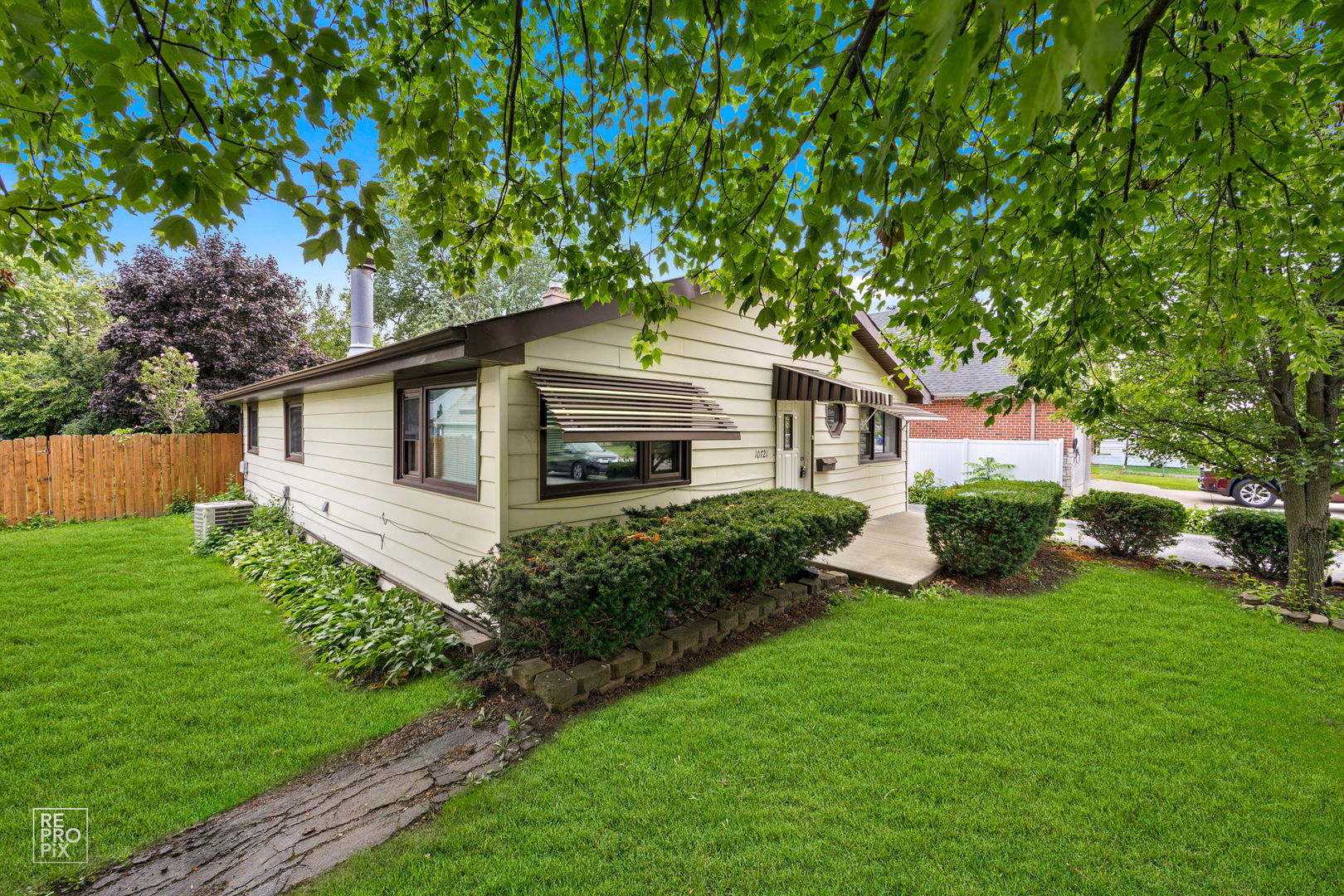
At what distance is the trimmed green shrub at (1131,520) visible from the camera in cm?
741

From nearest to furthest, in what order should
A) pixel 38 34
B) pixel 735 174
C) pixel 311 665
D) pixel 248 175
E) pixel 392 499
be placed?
pixel 38 34 → pixel 248 175 → pixel 735 174 → pixel 311 665 → pixel 392 499

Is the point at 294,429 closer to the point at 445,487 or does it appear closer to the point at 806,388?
the point at 445,487

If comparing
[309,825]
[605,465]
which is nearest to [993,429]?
[605,465]

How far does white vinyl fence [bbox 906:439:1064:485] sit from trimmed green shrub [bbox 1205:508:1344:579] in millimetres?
5166

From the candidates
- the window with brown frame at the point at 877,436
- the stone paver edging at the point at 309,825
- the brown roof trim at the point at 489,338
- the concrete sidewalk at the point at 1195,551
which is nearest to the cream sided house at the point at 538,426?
the brown roof trim at the point at 489,338

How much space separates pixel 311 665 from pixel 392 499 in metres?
2.02

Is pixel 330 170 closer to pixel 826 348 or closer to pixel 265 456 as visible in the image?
pixel 826 348

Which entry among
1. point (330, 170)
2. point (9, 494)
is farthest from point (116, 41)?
point (9, 494)

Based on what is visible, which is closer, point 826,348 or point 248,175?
point 248,175

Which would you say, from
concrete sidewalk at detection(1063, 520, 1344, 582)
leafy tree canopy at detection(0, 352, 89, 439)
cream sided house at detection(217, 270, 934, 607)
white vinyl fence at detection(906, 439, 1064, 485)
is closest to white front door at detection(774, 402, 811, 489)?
cream sided house at detection(217, 270, 934, 607)

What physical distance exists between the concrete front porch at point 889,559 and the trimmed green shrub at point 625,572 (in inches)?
57.6

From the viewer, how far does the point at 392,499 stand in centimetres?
594

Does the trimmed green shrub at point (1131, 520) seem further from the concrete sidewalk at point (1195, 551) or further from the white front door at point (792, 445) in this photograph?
the white front door at point (792, 445)

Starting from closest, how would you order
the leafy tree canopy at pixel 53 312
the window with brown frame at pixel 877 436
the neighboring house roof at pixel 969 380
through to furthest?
the window with brown frame at pixel 877 436, the neighboring house roof at pixel 969 380, the leafy tree canopy at pixel 53 312
